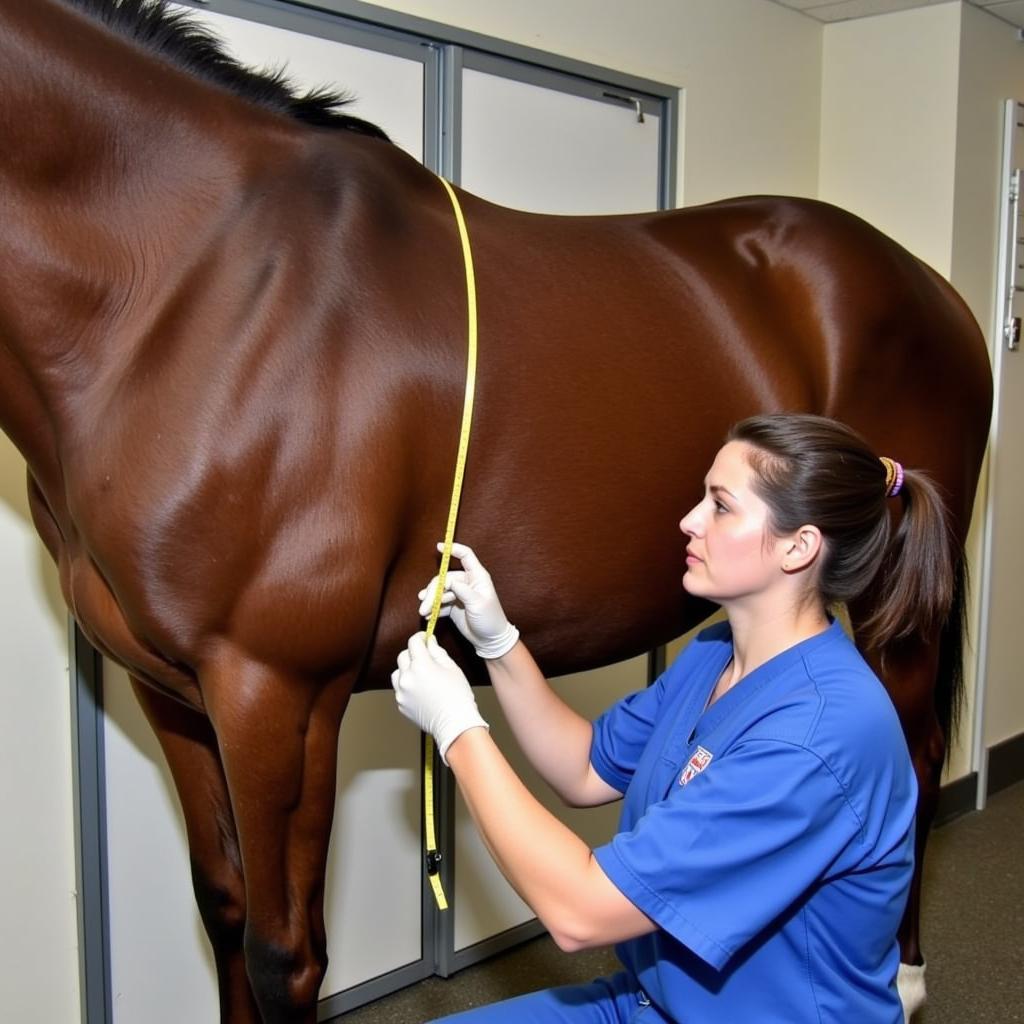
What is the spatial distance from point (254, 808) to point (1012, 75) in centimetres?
291

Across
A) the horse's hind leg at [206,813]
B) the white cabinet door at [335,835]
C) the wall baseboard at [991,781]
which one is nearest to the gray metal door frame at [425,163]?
the white cabinet door at [335,835]

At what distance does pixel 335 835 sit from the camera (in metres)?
2.14

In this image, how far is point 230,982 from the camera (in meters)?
1.65

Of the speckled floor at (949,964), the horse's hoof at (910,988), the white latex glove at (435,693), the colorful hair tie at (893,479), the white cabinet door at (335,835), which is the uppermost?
the colorful hair tie at (893,479)

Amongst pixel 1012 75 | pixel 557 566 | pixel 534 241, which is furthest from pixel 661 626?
pixel 1012 75

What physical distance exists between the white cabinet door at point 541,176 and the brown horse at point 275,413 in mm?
672

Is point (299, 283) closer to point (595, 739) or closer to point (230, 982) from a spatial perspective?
point (595, 739)

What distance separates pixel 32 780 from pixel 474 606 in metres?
0.89

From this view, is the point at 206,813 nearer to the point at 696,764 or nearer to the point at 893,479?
the point at 696,764

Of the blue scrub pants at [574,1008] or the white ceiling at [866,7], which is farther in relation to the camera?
the white ceiling at [866,7]

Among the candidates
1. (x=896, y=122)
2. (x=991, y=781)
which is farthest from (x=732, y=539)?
(x=991, y=781)

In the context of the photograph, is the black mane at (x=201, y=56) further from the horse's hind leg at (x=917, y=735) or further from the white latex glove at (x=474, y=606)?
the horse's hind leg at (x=917, y=735)

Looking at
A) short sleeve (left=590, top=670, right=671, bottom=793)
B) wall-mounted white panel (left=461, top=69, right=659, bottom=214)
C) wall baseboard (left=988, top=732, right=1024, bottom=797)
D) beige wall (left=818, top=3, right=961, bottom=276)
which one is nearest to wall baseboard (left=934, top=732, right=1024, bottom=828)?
wall baseboard (left=988, top=732, right=1024, bottom=797)

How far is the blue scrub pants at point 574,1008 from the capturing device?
1.26 metres
